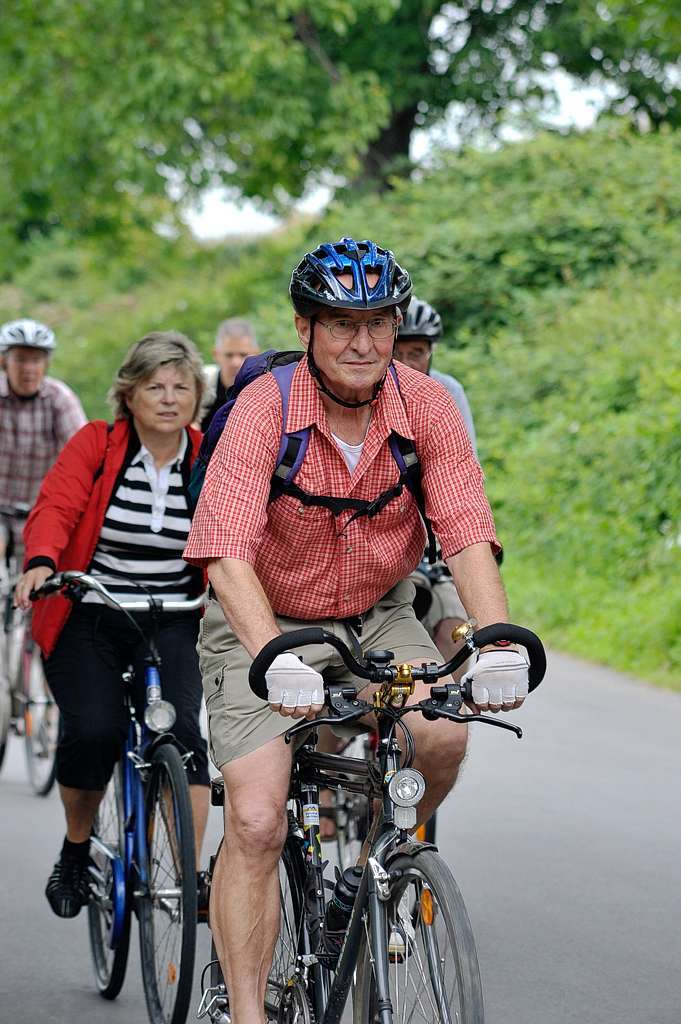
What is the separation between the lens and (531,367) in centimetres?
1753

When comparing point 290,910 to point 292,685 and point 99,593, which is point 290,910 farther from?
point 99,593

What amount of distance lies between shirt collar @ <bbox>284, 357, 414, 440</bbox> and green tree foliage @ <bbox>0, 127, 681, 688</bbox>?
22.4 feet

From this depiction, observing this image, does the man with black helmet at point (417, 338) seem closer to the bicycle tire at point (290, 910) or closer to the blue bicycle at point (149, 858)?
the blue bicycle at point (149, 858)

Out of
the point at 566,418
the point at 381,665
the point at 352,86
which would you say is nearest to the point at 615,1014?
the point at 381,665

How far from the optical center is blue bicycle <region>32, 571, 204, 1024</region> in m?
→ 4.86

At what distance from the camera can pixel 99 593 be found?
210 inches

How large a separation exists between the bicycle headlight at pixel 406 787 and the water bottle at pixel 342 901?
0.33 meters

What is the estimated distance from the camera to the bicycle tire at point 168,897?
4.78m

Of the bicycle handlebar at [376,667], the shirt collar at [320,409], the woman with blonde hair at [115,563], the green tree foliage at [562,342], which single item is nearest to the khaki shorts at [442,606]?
the woman with blonde hair at [115,563]

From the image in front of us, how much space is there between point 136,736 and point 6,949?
1.02m

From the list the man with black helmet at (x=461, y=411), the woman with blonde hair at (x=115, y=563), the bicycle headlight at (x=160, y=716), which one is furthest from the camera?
Result: the man with black helmet at (x=461, y=411)

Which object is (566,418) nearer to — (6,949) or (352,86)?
(352,86)

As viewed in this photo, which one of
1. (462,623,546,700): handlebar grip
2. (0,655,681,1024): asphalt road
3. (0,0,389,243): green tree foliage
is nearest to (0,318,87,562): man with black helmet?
(0,655,681,1024): asphalt road

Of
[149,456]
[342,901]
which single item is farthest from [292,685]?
[149,456]
